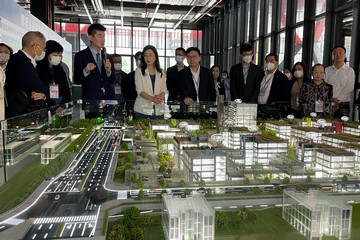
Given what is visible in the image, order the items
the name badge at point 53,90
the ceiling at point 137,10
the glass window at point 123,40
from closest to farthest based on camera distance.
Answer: the name badge at point 53,90 → the ceiling at point 137,10 → the glass window at point 123,40

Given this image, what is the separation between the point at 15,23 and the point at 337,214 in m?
6.62

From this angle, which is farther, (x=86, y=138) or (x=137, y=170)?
(x=86, y=138)

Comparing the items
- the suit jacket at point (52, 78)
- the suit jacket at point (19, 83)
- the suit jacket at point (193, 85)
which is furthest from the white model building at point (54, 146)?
the suit jacket at point (193, 85)

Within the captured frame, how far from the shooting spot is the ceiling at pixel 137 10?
1394 cm

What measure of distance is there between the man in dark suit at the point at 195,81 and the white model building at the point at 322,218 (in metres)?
3.37

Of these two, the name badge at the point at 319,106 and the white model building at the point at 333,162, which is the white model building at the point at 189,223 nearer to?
the white model building at the point at 333,162

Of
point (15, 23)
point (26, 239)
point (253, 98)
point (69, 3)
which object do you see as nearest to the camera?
point (26, 239)

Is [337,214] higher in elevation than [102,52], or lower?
lower

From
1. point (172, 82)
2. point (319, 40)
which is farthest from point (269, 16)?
A: point (172, 82)

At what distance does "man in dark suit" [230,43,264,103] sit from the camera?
5578mm

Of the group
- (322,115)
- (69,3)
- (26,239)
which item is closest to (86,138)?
(26,239)

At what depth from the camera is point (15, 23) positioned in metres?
6.63

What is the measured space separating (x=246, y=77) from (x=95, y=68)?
7.93ft

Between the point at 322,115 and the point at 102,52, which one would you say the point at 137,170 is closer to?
the point at 102,52
